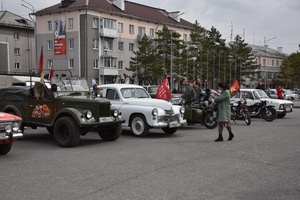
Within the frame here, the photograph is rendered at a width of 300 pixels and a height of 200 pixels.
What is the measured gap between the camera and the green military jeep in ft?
32.3

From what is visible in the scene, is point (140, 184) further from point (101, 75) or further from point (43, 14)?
point (43, 14)

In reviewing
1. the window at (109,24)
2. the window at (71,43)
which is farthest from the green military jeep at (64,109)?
the window at (109,24)

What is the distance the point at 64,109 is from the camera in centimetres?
1005

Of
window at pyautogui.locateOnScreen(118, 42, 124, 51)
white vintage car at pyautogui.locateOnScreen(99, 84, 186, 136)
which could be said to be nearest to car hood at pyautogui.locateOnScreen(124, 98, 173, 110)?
white vintage car at pyautogui.locateOnScreen(99, 84, 186, 136)

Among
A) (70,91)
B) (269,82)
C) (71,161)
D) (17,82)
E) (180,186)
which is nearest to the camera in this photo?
(180,186)

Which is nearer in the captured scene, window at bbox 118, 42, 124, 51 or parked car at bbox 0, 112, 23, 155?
parked car at bbox 0, 112, 23, 155

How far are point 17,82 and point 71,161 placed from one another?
15.5 m

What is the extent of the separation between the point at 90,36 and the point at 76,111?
136 ft

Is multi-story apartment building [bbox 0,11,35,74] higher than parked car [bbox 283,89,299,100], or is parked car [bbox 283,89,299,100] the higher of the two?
multi-story apartment building [bbox 0,11,35,74]

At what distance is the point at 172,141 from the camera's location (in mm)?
11148

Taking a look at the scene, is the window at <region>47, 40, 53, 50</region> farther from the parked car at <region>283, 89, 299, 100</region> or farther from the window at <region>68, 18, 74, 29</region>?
the parked car at <region>283, 89, 299, 100</region>

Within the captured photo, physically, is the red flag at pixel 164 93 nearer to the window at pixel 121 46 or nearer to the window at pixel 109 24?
the window at pixel 109 24

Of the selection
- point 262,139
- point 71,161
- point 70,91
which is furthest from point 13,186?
point 262,139

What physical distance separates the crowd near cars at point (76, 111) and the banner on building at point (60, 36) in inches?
1562
